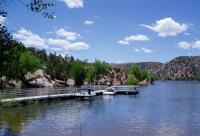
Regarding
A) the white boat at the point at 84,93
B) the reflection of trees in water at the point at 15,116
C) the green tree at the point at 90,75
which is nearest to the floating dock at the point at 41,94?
the white boat at the point at 84,93

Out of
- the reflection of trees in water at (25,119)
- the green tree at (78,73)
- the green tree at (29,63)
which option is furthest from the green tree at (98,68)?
the reflection of trees in water at (25,119)

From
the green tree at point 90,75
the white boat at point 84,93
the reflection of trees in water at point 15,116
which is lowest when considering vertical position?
the reflection of trees in water at point 15,116

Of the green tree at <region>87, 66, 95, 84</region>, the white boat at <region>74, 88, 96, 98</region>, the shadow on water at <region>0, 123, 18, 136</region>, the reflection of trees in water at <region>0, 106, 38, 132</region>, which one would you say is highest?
the green tree at <region>87, 66, 95, 84</region>

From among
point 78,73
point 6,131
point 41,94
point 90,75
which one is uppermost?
point 78,73

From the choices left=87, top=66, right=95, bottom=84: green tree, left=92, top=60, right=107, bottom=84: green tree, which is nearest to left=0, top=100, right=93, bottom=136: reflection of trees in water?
left=87, top=66, right=95, bottom=84: green tree

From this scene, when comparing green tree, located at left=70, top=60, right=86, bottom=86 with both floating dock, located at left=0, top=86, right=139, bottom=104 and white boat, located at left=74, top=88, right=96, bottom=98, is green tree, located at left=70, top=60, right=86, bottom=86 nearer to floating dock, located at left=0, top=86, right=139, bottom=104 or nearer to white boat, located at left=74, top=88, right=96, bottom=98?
floating dock, located at left=0, top=86, right=139, bottom=104

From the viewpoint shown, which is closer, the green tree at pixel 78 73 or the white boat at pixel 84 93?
the white boat at pixel 84 93

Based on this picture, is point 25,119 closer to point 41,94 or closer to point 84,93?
point 41,94

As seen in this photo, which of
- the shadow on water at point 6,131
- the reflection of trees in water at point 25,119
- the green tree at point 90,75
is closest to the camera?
the shadow on water at point 6,131

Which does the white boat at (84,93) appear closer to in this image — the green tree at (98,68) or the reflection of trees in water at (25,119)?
the reflection of trees in water at (25,119)

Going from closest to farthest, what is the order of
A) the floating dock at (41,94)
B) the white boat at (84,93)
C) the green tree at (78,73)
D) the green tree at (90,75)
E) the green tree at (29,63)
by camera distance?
Result: the floating dock at (41,94), the white boat at (84,93), the green tree at (29,63), the green tree at (78,73), the green tree at (90,75)

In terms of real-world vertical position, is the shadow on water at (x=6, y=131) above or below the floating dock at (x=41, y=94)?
below

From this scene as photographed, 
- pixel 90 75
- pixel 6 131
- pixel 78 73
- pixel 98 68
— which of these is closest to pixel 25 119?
pixel 6 131

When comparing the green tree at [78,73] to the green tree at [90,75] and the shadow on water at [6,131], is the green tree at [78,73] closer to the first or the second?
the green tree at [90,75]
